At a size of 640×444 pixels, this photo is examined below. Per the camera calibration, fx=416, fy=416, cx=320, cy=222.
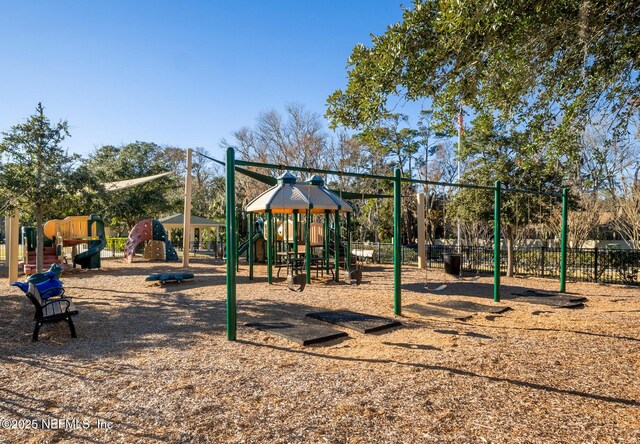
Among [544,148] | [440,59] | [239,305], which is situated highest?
[440,59]

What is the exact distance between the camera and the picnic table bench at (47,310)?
580 centimetres

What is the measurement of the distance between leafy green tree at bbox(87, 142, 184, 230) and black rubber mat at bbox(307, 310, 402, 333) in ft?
65.7

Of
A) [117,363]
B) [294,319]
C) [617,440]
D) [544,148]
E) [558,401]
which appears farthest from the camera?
[544,148]

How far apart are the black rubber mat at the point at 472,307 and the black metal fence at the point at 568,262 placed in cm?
674

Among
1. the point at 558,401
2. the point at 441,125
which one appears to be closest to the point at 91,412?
the point at 558,401

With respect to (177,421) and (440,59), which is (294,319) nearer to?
(177,421)

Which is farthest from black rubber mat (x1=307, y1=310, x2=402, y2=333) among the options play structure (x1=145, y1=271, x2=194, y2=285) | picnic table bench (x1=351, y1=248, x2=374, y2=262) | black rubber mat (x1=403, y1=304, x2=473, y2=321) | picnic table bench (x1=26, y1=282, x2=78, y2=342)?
picnic table bench (x1=351, y1=248, x2=374, y2=262)

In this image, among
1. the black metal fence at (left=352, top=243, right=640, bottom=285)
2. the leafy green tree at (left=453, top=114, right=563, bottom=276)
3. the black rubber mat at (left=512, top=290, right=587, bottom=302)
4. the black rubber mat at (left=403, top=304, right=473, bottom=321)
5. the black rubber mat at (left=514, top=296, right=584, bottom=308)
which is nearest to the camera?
the black rubber mat at (left=403, top=304, right=473, bottom=321)

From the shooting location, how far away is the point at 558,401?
142 inches

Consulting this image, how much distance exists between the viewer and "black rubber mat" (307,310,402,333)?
6431mm

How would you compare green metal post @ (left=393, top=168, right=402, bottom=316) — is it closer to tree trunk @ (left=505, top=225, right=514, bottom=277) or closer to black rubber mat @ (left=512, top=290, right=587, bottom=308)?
black rubber mat @ (left=512, top=290, right=587, bottom=308)

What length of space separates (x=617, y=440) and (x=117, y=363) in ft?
15.5

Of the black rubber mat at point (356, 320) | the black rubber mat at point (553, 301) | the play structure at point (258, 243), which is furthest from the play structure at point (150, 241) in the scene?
the black rubber mat at point (553, 301)

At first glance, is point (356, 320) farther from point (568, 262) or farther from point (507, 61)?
point (568, 262)
